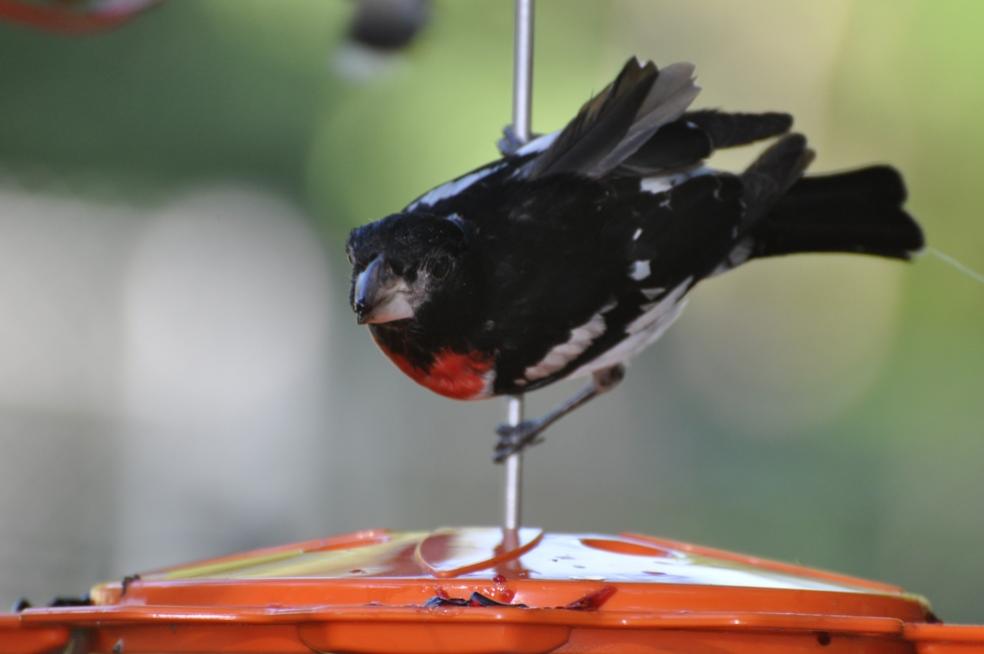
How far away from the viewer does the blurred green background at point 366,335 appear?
537 centimetres

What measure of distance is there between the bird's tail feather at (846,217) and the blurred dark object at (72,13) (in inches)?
49.3

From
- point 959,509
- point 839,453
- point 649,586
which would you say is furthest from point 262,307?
point 649,586

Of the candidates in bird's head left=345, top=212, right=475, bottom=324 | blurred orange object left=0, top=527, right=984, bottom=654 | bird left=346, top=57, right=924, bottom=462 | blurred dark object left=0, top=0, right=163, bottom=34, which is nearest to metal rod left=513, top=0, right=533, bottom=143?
Result: bird left=346, top=57, right=924, bottom=462

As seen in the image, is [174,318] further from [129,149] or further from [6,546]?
[6,546]

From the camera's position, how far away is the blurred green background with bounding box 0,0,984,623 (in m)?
5.37

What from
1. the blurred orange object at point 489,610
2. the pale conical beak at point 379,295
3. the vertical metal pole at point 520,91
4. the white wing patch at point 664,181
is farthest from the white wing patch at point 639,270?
the blurred orange object at point 489,610

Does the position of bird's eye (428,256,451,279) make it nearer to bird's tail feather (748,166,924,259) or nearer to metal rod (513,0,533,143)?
metal rod (513,0,533,143)

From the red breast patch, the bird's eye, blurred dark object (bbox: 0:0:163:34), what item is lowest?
the red breast patch

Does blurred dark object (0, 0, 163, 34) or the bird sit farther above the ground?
blurred dark object (0, 0, 163, 34)

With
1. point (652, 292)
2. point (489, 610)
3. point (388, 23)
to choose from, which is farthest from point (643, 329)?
point (388, 23)

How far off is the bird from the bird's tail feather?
0.22m

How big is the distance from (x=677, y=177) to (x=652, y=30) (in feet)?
13.4

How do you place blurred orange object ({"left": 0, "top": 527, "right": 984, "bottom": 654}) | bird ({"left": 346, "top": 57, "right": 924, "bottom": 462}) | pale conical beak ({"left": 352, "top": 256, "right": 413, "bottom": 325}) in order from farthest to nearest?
bird ({"left": 346, "top": 57, "right": 924, "bottom": 462}) → pale conical beak ({"left": 352, "top": 256, "right": 413, "bottom": 325}) → blurred orange object ({"left": 0, "top": 527, "right": 984, "bottom": 654})

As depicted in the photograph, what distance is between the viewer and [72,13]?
7.50 ft
